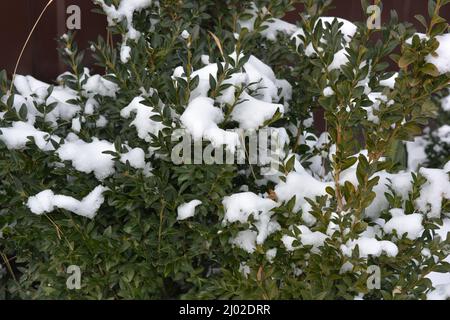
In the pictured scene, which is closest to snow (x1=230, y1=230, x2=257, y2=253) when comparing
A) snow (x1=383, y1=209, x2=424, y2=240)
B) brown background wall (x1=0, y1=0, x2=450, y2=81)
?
snow (x1=383, y1=209, x2=424, y2=240)

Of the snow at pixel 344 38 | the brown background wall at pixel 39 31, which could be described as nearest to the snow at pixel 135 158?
the snow at pixel 344 38

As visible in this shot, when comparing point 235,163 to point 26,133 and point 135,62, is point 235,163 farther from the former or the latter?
point 26,133

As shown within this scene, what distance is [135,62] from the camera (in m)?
1.60

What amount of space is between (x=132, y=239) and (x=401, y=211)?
70 cm

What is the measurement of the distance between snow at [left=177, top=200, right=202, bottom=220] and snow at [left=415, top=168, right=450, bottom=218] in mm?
562

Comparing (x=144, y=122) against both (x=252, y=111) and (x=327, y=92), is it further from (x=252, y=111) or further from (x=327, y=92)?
(x=327, y=92)

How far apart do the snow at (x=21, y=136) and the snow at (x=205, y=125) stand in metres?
0.42

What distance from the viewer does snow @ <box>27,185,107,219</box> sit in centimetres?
155

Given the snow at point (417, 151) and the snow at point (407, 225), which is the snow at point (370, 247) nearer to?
the snow at point (407, 225)

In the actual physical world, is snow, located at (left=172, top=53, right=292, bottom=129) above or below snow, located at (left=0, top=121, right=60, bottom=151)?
above

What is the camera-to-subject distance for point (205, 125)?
1446mm

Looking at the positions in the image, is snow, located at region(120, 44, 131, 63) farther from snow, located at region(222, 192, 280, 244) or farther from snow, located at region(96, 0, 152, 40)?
snow, located at region(222, 192, 280, 244)

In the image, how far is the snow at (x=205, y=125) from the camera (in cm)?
144
